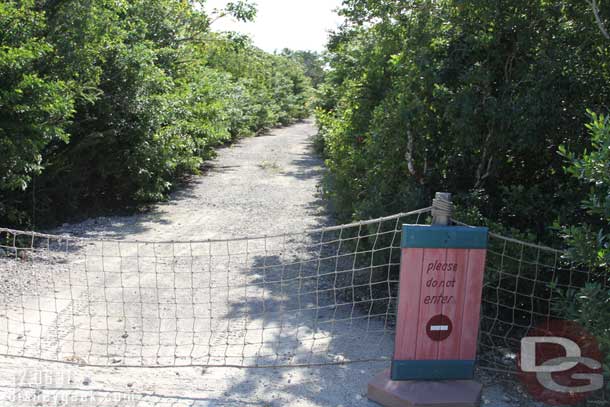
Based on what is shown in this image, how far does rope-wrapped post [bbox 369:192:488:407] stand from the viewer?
3.93m

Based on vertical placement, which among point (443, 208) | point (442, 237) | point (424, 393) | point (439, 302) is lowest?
point (424, 393)

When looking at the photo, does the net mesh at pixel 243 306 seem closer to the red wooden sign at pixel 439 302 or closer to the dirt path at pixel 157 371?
the dirt path at pixel 157 371

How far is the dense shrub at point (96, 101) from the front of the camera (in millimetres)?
7266

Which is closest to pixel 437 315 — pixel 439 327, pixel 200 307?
pixel 439 327

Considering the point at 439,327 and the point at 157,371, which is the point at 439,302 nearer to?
the point at 439,327

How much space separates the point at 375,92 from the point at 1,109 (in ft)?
14.4

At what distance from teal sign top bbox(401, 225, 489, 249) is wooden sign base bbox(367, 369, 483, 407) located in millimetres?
917

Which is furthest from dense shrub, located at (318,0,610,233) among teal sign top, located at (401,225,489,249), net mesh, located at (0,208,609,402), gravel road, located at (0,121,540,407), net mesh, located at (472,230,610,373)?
gravel road, located at (0,121,540,407)

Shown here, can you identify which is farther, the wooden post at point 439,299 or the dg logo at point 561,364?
the dg logo at point 561,364

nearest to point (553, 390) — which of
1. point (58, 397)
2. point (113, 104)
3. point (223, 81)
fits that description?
point (58, 397)

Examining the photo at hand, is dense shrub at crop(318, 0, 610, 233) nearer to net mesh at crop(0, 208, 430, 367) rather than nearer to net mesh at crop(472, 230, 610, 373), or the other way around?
net mesh at crop(472, 230, 610, 373)

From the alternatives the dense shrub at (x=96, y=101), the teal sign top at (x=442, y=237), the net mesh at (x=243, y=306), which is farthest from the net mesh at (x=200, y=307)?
the dense shrub at (x=96, y=101)

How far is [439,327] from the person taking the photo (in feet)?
13.3

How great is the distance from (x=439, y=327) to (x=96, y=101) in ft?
24.2
